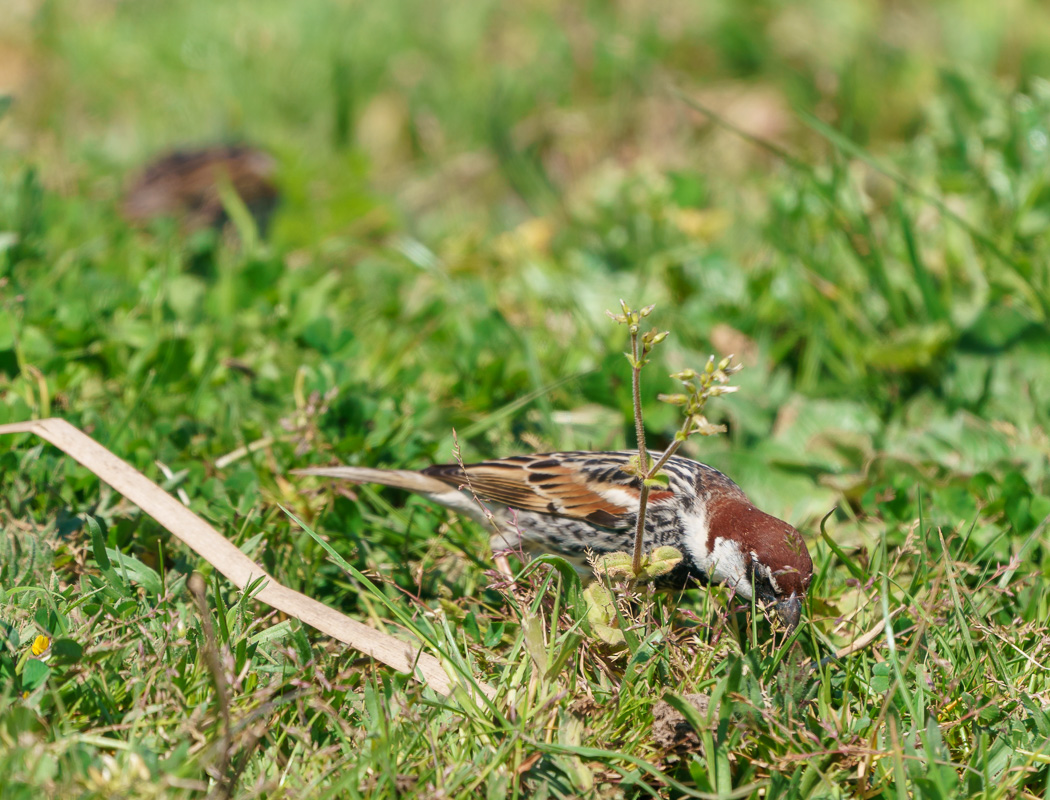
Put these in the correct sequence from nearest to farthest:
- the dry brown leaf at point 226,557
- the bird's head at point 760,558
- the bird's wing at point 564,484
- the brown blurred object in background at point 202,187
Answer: the dry brown leaf at point 226,557, the bird's head at point 760,558, the bird's wing at point 564,484, the brown blurred object in background at point 202,187

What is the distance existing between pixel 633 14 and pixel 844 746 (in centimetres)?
660

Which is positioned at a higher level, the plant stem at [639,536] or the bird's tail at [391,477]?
the plant stem at [639,536]

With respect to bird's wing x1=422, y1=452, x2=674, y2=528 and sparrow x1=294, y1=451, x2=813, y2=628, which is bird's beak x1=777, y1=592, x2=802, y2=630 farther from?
bird's wing x1=422, y1=452, x2=674, y2=528

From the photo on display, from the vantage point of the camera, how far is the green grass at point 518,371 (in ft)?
7.63

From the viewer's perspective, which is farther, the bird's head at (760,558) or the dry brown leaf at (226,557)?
the bird's head at (760,558)

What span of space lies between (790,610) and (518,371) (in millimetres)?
1715

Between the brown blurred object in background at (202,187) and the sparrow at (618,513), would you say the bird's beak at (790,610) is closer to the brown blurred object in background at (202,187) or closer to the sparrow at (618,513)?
the sparrow at (618,513)

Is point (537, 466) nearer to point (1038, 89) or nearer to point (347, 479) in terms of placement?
point (347, 479)

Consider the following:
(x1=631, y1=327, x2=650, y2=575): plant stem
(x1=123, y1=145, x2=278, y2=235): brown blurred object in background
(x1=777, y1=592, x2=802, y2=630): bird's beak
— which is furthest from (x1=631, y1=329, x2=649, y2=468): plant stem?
(x1=123, y1=145, x2=278, y2=235): brown blurred object in background

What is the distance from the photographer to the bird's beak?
2.63 metres

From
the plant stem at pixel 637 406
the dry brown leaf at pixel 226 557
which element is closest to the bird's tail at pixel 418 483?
the dry brown leaf at pixel 226 557

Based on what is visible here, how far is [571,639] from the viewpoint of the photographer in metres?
2.40

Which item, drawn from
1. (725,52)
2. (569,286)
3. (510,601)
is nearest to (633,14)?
(725,52)

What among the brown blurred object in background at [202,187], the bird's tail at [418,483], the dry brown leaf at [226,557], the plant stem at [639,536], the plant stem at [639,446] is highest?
the plant stem at [639,446]
